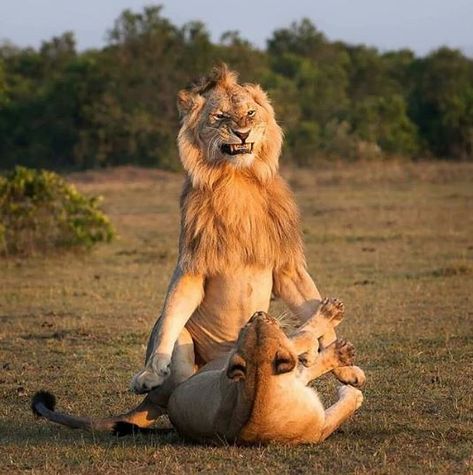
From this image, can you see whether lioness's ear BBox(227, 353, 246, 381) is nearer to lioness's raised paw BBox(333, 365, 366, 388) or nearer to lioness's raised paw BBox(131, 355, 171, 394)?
lioness's raised paw BBox(131, 355, 171, 394)

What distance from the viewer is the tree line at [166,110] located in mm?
32875

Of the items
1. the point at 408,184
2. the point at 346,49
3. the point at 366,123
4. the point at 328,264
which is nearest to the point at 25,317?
the point at 328,264

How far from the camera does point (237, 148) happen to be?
17.7ft

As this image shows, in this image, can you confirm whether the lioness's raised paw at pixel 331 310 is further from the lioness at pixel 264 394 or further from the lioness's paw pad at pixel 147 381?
the lioness's paw pad at pixel 147 381

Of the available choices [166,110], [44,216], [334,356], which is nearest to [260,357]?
[334,356]

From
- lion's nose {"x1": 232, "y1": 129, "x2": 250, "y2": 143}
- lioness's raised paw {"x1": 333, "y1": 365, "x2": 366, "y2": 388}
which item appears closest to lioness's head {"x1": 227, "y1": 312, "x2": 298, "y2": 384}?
lioness's raised paw {"x1": 333, "y1": 365, "x2": 366, "y2": 388}

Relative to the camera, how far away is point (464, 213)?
18.9 m

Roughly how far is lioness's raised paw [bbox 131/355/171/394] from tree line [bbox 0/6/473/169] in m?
25.8

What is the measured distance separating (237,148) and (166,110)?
95.0ft

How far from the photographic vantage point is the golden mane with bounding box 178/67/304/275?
5359mm

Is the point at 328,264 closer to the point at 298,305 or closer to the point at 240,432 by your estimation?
the point at 298,305

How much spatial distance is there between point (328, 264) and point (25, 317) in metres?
4.17

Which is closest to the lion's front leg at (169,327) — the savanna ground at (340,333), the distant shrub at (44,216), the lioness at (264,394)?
the lioness at (264,394)

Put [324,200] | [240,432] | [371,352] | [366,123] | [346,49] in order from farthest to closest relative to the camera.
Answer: [346,49], [366,123], [324,200], [371,352], [240,432]
